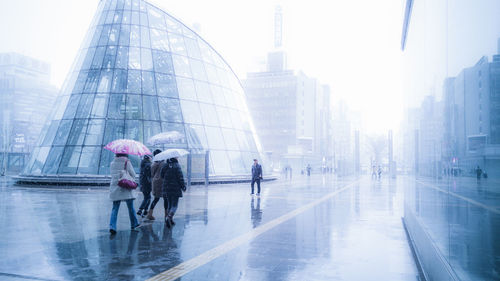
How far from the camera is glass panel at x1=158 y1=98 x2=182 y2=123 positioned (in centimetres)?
2692

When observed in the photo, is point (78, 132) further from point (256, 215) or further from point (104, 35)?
point (256, 215)

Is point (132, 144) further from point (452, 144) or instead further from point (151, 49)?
point (151, 49)

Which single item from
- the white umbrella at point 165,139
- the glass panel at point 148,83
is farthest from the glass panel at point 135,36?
the white umbrella at point 165,139

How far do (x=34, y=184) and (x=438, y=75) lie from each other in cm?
2582

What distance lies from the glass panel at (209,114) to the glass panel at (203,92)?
0.56m

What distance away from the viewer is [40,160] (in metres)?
25.7

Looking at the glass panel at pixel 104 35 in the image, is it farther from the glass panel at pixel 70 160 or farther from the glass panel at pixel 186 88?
the glass panel at pixel 70 160

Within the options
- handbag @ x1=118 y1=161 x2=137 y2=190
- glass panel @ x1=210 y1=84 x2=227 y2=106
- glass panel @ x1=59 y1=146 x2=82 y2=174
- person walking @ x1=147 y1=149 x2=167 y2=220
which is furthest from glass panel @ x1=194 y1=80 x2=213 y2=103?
handbag @ x1=118 y1=161 x2=137 y2=190

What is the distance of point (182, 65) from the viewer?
99.2 ft

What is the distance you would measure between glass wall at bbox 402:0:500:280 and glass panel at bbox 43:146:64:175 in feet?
80.3

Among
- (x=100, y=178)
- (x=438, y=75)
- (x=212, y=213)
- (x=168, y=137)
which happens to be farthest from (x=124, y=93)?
(x=438, y=75)

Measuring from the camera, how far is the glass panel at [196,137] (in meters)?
27.1

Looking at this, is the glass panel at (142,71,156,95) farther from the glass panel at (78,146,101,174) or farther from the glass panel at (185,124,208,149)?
the glass panel at (78,146,101,174)

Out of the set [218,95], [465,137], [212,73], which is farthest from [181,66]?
[465,137]
